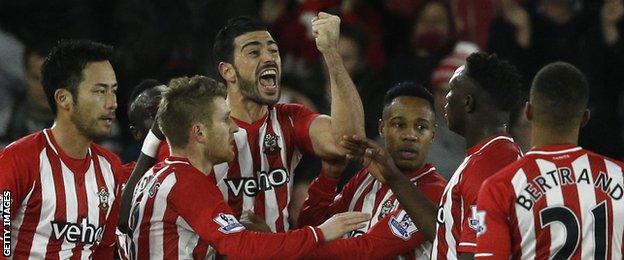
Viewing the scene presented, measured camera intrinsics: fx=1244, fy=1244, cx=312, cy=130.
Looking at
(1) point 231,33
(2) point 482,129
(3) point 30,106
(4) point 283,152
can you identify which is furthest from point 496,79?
(3) point 30,106

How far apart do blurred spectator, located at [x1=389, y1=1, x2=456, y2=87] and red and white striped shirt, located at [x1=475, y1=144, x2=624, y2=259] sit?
469 centimetres

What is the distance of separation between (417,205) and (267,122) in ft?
3.18

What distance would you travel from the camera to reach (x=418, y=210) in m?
5.90

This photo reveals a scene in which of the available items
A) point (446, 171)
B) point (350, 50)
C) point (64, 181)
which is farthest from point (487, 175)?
point (350, 50)

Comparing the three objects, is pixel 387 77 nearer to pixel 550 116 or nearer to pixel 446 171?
pixel 446 171

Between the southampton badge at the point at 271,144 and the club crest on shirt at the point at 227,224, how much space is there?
807mm

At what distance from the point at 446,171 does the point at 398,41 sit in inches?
96.3

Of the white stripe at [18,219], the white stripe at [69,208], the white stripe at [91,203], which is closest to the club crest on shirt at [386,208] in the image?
the white stripe at [91,203]

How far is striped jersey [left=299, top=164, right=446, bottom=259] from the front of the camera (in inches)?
238

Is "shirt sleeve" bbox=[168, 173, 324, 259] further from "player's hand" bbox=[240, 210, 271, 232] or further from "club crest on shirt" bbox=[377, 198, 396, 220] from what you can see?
"club crest on shirt" bbox=[377, 198, 396, 220]

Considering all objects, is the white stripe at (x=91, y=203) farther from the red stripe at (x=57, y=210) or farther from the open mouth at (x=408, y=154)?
the open mouth at (x=408, y=154)

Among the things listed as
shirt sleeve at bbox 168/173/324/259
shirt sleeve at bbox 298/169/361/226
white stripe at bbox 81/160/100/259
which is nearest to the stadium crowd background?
shirt sleeve at bbox 298/169/361/226

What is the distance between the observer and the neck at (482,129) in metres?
5.63

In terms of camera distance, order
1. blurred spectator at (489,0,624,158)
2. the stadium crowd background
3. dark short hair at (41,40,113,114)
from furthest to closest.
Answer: blurred spectator at (489,0,624,158), the stadium crowd background, dark short hair at (41,40,113,114)
